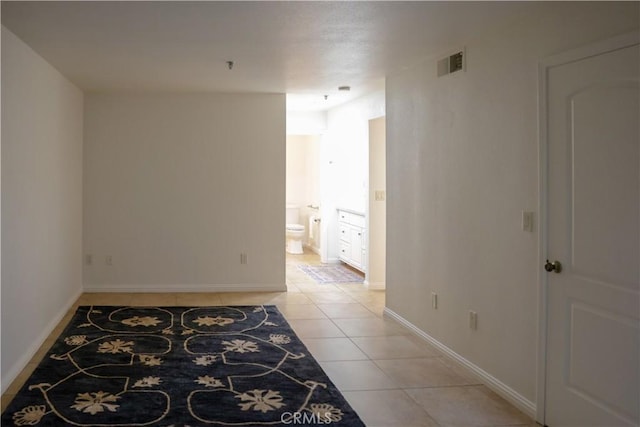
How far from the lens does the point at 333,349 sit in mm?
4766

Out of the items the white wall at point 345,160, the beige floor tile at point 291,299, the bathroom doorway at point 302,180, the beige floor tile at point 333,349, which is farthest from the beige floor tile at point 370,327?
the bathroom doorway at point 302,180

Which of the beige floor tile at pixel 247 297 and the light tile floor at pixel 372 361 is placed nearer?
the light tile floor at pixel 372 361

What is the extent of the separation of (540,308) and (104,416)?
2.42 m

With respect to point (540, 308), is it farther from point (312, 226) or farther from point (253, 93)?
point (312, 226)

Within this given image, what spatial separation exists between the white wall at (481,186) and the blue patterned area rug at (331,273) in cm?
237

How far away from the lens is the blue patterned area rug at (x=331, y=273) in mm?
7914

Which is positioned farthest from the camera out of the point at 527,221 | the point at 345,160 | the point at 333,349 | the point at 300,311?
the point at 345,160

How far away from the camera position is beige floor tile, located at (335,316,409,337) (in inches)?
208

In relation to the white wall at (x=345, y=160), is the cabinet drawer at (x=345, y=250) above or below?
below

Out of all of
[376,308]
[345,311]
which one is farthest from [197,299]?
[376,308]

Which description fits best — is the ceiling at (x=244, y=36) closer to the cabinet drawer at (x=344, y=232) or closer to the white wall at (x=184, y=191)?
the white wall at (x=184, y=191)

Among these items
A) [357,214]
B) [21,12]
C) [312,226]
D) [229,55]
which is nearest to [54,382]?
[21,12]

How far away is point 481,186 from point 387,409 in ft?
5.03

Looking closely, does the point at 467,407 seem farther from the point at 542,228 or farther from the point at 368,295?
the point at 368,295
